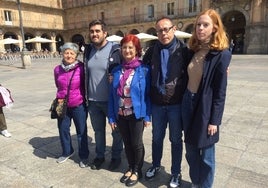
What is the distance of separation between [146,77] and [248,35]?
26.1 metres

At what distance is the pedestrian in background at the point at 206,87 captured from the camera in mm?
2350

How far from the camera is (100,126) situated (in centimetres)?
349

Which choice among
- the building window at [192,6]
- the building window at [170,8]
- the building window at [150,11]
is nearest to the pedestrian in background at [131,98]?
the building window at [192,6]

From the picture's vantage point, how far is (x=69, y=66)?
340cm

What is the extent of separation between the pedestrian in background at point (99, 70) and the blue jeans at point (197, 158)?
1004 mm

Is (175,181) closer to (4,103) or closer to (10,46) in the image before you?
(4,103)

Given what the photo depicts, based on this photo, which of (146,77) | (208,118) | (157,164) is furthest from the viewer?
(157,164)

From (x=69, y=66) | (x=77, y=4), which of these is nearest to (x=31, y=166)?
(x=69, y=66)

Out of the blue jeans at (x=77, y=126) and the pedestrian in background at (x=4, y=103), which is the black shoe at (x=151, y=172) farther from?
the pedestrian in background at (x=4, y=103)

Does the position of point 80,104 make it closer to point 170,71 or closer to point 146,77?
point 146,77

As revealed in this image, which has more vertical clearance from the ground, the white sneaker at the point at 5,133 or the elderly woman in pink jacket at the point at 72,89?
the elderly woman in pink jacket at the point at 72,89

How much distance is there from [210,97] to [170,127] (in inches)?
25.8

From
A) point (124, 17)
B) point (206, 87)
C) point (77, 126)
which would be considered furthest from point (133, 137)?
point (124, 17)

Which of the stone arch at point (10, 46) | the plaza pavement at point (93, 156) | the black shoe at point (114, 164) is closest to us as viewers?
the plaza pavement at point (93, 156)
